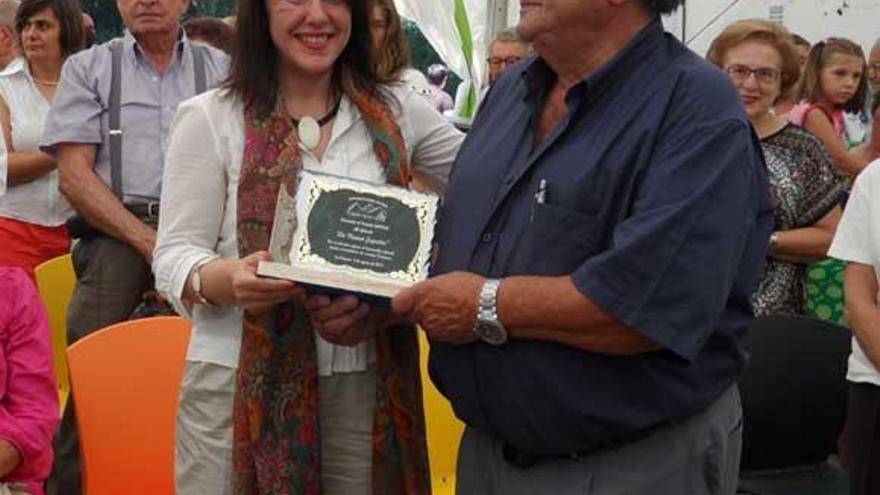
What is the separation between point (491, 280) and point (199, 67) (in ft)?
8.38

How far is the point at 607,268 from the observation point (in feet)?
6.81

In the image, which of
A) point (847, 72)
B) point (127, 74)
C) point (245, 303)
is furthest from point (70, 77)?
point (847, 72)

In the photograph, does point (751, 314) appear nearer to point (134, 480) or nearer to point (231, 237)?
point (231, 237)

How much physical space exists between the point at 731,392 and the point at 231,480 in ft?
3.34

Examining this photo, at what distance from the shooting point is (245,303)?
93.3 inches

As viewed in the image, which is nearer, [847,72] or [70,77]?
[70,77]

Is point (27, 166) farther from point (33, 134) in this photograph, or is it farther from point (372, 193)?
point (372, 193)

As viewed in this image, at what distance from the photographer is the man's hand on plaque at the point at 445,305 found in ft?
7.24

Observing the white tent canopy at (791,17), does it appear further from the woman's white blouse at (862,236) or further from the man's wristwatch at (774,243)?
the woman's white blouse at (862,236)

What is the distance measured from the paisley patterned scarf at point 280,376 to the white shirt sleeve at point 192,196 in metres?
0.07

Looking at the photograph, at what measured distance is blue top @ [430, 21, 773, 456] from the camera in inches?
81.4

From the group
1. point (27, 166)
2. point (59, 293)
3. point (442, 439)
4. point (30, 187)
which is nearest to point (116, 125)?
point (59, 293)

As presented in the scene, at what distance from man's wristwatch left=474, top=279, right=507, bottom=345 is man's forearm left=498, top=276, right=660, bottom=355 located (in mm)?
11

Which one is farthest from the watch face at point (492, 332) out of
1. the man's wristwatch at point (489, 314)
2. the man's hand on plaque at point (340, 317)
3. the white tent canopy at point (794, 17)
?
the white tent canopy at point (794, 17)
